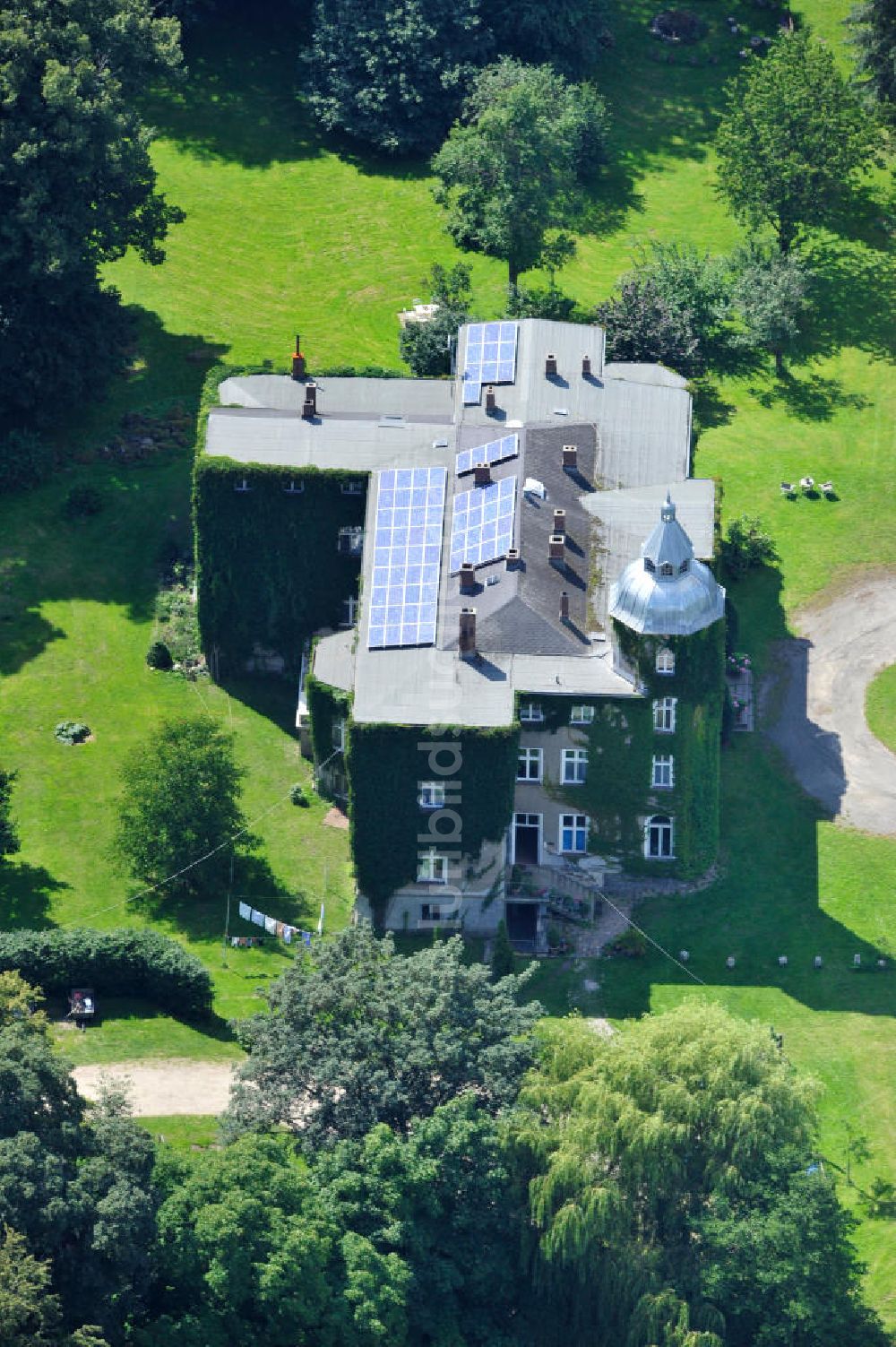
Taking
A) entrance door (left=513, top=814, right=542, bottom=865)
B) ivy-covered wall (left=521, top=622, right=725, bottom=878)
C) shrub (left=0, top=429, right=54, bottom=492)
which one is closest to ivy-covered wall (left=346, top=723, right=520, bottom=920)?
entrance door (left=513, top=814, right=542, bottom=865)

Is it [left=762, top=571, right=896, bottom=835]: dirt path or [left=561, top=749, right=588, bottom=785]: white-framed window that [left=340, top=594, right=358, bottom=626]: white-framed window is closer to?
[left=561, top=749, right=588, bottom=785]: white-framed window

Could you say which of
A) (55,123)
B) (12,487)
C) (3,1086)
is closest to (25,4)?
(55,123)

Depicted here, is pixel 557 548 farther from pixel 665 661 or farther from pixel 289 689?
pixel 289 689

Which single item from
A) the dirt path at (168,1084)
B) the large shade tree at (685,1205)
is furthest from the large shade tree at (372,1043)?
the large shade tree at (685,1205)

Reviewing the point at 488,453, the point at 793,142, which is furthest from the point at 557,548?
the point at 793,142

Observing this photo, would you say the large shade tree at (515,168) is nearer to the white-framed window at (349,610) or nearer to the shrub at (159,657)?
the white-framed window at (349,610)

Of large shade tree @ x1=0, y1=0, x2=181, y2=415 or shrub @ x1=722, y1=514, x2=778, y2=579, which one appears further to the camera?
shrub @ x1=722, y1=514, x2=778, y2=579

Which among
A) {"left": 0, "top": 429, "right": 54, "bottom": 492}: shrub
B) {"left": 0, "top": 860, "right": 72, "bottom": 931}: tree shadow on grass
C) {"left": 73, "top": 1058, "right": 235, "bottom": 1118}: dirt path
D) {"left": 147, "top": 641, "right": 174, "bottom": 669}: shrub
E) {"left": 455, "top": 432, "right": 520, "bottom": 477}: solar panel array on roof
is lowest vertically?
{"left": 0, "top": 860, "right": 72, "bottom": 931}: tree shadow on grass
